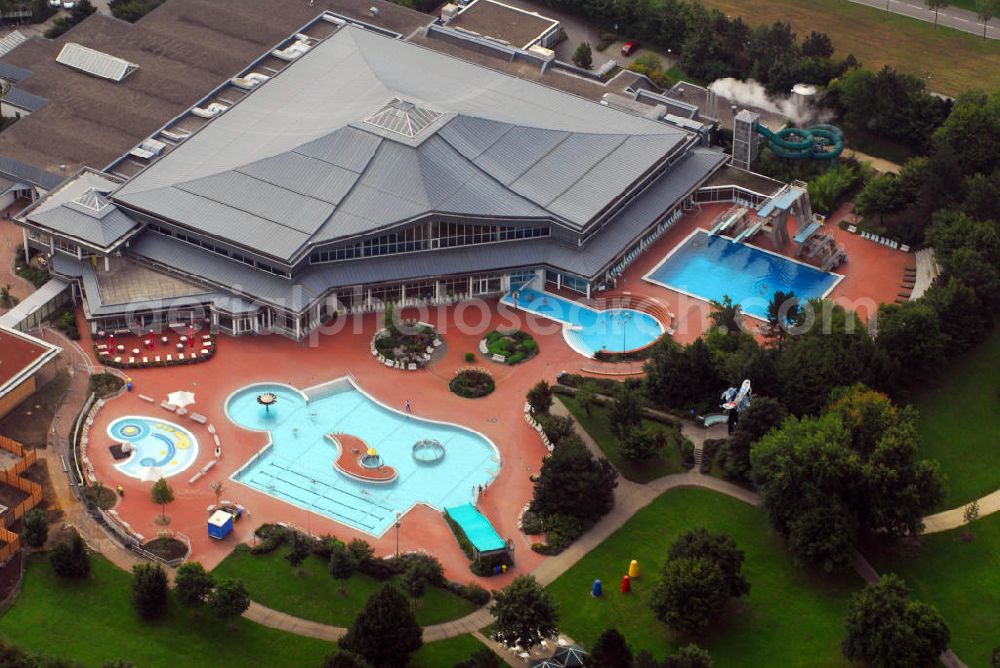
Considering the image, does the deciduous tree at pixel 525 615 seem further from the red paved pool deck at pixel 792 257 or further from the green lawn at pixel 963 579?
the red paved pool deck at pixel 792 257

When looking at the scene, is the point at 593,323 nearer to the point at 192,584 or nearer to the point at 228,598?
the point at 228,598

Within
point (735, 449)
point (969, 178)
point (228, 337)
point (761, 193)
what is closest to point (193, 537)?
point (228, 337)

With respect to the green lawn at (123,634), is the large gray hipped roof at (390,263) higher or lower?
higher

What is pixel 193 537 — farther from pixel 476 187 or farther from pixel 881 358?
pixel 881 358

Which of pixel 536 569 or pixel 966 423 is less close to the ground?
pixel 536 569

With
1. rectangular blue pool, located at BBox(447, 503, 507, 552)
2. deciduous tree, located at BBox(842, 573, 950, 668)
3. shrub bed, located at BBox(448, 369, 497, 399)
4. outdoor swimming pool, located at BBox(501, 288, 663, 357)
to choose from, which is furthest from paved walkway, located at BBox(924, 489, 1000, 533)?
shrub bed, located at BBox(448, 369, 497, 399)

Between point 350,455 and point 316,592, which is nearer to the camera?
point 316,592

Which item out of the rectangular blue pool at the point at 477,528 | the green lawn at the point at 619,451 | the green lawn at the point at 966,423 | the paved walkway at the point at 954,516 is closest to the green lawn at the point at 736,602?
the green lawn at the point at 619,451

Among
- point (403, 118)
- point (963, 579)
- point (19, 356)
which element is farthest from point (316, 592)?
point (403, 118)
